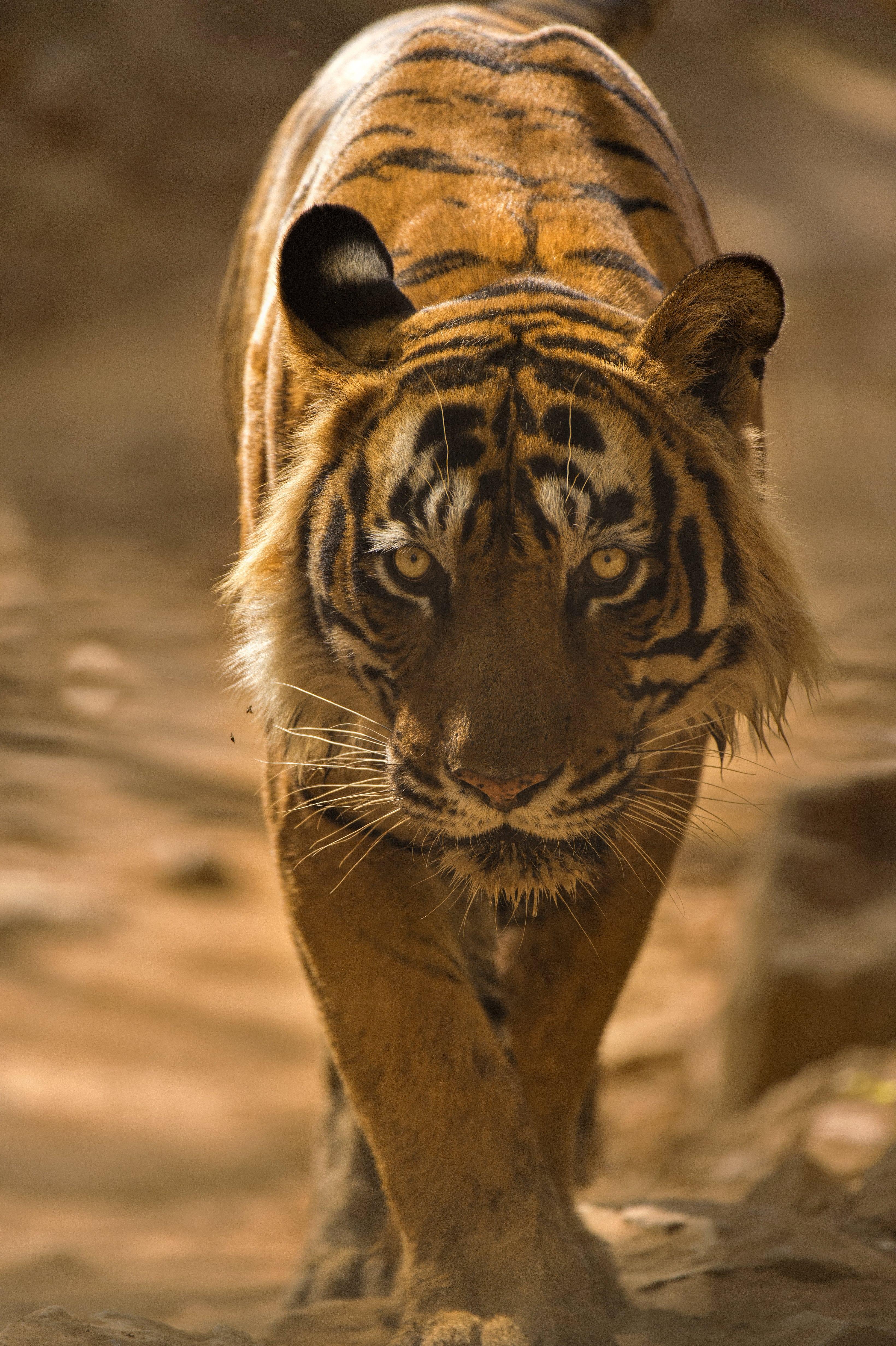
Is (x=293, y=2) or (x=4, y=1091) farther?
(x=293, y=2)

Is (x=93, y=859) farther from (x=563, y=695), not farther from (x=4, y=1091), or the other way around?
(x=563, y=695)

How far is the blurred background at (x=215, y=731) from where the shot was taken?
11.0ft

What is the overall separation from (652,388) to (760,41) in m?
9.35

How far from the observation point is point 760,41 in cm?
996

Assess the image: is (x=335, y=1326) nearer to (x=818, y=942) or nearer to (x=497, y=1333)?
(x=497, y=1333)

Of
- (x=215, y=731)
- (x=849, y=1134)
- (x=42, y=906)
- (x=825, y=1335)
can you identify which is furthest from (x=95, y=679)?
(x=825, y=1335)

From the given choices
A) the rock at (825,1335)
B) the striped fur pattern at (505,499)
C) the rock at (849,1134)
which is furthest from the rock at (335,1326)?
the rock at (849,1134)

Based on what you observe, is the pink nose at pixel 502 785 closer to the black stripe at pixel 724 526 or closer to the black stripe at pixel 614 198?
the black stripe at pixel 724 526

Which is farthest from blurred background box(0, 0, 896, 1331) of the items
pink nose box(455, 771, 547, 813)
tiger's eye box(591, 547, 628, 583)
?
pink nose box(455, 771, 547, 813)

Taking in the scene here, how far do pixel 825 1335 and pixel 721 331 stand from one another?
1291 millimetres

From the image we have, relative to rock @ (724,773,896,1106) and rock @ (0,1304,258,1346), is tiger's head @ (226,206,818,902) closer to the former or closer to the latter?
rock @ (0,1304,258,1346)

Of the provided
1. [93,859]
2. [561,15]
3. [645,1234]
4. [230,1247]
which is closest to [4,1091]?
[230,1247]

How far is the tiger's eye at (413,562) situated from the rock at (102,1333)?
3.20 feet

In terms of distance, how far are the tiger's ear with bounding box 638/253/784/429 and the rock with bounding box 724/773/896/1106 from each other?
1.87m
